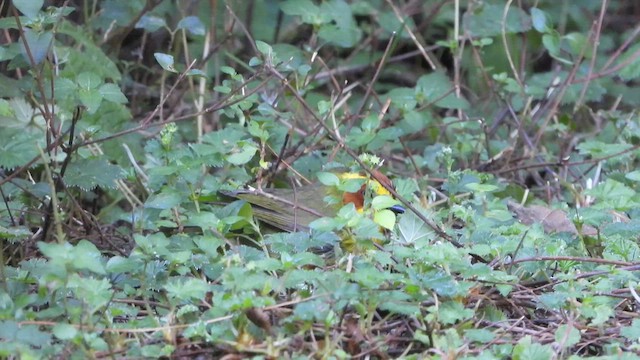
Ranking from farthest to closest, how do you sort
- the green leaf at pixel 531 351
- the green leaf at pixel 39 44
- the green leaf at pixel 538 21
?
the green leaf at pixel 538 21 < the green leaf at pixel 39 44 < the green leaf at pixel 531 351

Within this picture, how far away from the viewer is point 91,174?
3148mm

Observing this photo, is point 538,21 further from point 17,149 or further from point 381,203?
point 17,149

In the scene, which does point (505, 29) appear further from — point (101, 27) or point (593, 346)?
point (593, 346)

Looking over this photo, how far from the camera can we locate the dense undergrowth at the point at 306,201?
230 cm

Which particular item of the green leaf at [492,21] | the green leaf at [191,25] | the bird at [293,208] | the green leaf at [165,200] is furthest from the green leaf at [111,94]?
the green leaf at [492,21]

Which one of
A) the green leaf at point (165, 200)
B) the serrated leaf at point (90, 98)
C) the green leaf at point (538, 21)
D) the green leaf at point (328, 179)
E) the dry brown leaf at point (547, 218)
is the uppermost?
the serrated leaf at point (90, 98)

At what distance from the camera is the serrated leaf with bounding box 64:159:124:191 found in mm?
3115

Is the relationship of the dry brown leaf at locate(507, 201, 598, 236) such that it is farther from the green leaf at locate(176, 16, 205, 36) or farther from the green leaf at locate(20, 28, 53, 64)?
the green leaf at locate(20, 28, 53, 64)

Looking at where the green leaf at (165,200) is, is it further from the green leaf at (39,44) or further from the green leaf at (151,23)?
the green leaf at (151,23)

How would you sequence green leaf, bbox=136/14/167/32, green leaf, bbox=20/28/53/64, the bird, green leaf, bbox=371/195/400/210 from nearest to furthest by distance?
green leaf, bbox=371/195/400/210 < green leaf, bbox=20/28/53/64 < the bird < green leaf, bbox=136/14/167/32

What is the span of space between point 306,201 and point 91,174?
0.71 m

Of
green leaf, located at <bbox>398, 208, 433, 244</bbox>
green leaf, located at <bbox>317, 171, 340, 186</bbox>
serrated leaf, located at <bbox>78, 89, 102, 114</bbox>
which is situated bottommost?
green leaf, located at <bbox>398, 208, 433, 244</bbox>

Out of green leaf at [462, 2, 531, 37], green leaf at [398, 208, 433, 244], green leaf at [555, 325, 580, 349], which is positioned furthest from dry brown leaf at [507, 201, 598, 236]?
green leaf at [462, 2, 531, 37]

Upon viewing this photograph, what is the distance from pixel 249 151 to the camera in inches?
116
